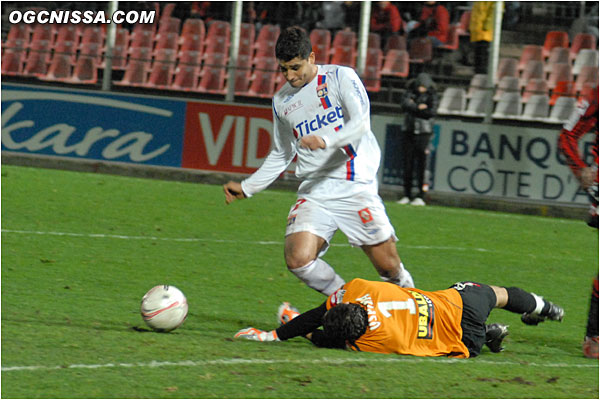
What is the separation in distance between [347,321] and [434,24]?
13.9 meters

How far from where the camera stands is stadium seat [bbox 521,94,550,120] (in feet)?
52.0

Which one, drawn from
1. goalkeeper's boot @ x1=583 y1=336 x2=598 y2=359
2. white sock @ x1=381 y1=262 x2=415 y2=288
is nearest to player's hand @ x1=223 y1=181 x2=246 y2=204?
white sock @ x1=381 y1=262 x2=415 y2=288

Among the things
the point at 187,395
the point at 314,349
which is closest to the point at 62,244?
the point at 314,349

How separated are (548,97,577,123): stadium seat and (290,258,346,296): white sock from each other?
1050cm

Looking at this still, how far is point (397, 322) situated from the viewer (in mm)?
5402

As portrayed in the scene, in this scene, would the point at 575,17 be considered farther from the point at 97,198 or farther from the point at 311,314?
the point at 311,314

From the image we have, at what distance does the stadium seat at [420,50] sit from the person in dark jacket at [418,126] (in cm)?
366

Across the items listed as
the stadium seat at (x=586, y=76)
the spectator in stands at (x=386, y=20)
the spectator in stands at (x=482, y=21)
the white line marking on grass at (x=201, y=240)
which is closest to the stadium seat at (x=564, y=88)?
the stadium seat at (x=586, y=76)

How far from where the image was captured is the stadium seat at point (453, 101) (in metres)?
16.3

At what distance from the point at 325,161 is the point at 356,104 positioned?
1.48 ft

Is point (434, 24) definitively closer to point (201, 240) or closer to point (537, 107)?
point (537, 107)

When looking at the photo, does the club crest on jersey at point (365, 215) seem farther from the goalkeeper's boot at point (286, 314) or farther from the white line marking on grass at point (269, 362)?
the white line marking on grass at point (269, 362)

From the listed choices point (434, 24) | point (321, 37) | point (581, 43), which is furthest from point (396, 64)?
point (581, 43)

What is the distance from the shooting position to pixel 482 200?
14664mm
